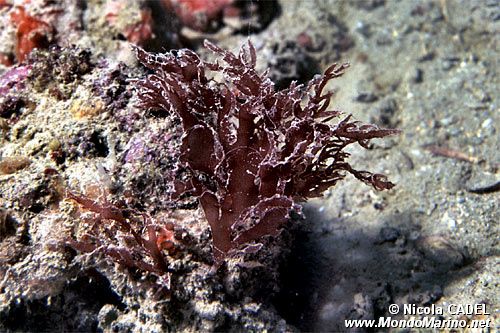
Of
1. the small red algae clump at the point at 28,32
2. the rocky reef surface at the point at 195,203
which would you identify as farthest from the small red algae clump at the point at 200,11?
the small red algae clump at the point at 28,32

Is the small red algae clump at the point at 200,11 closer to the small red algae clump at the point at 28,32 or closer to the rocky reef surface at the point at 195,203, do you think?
the rocky reef surface at the point at 195,203

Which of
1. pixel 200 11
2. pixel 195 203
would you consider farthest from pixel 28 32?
pixel 195 203

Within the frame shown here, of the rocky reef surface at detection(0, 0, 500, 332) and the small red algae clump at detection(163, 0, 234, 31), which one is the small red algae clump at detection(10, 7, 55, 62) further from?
the small red algae clump at detection(163, 0, 234, 31)

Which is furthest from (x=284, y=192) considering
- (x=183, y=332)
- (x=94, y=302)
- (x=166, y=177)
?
(x=94, y=302)

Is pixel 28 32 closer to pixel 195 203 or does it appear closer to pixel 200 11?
pixel 200 11

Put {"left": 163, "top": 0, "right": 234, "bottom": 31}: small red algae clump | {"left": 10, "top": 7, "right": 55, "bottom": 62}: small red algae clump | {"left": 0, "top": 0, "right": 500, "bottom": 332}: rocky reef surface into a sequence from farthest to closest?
1. {"left": 163, "top": 0, "right": 234, "bottom": 31}: small red algae clump
2. {"left": 10, "top": 7, "right": 55, "bottom": 62}: small red algae clump
3. {"left": 0, "top": 0, "right": 500, "bottom": 332}: rocky reef surface

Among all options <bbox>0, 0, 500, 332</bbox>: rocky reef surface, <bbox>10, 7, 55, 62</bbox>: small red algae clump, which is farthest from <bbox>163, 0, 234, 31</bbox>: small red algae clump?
<bbox>10, 7, 55, 62</bbox>: small red algae clump

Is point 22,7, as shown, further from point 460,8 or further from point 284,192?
point 460,8

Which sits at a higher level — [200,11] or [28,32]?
[200,11]

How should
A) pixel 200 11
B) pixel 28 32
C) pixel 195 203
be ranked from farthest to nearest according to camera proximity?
pixel 200 11
pixel 28 32
pixel 195 203
